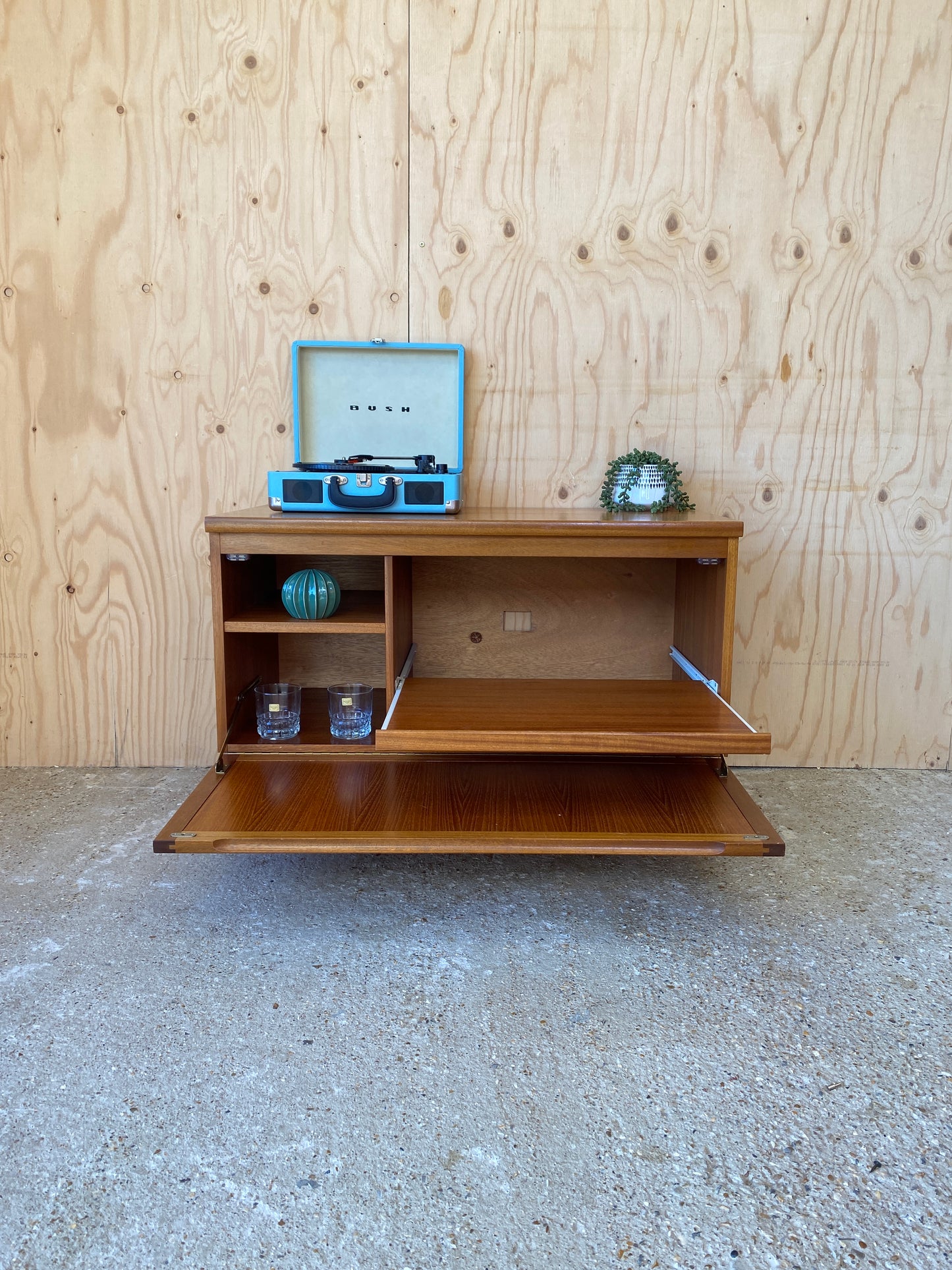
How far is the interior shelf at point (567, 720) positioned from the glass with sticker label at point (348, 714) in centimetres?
15

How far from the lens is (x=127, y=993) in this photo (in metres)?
1.41

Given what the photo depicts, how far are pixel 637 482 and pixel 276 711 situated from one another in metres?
1.07

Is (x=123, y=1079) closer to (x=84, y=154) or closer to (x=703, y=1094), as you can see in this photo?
(x=703, y=1094)

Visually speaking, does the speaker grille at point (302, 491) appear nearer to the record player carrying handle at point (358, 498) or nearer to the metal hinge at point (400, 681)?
the record player carrying handle at point (358, 498)

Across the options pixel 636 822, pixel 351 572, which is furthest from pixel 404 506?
pixel 636 822

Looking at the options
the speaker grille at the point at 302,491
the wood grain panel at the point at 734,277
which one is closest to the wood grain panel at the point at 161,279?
the wood grain panel at the point at 734,277

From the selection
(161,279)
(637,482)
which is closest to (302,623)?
(637,482)

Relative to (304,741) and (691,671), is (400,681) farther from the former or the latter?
(691,671)

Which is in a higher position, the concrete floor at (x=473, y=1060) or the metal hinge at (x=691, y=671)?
the metal hinge at (x=691, y=671)

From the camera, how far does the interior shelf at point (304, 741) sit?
1948mm

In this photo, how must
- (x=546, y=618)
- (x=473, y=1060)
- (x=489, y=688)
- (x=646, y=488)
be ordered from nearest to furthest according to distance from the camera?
1. (x=473, y=1060)
2. (x=489, y=688)
3. (x=646, y=488)
4. (x=546, y=618)

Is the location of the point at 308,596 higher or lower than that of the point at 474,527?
lower

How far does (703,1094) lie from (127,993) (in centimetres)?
95

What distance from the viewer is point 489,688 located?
1982 millimetres
